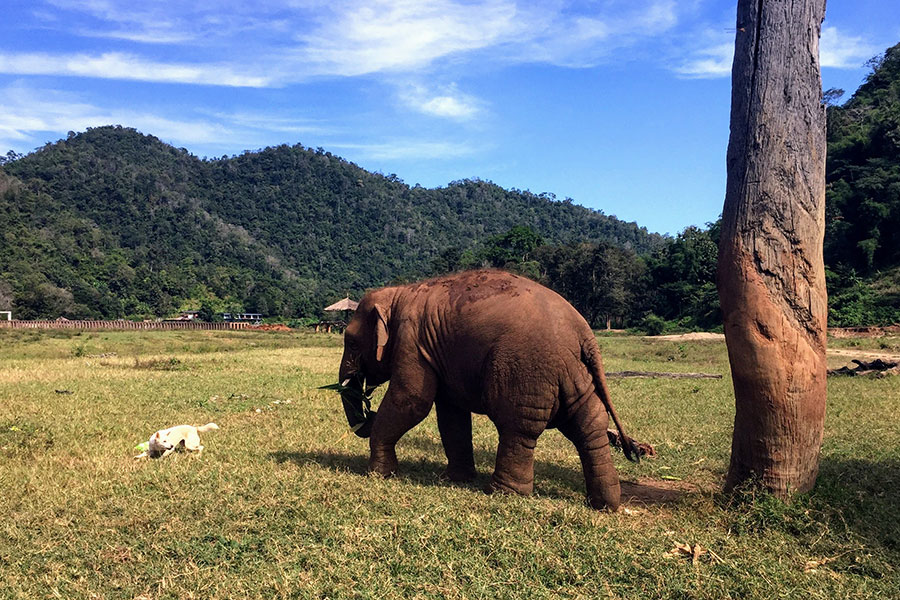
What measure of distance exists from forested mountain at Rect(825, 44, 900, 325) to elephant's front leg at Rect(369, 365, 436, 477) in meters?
43.0

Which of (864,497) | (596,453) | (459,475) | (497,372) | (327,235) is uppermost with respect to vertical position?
(327,235)

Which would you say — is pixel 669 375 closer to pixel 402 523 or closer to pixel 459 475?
pixel 459 475

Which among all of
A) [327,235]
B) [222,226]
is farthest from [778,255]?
[327,235]

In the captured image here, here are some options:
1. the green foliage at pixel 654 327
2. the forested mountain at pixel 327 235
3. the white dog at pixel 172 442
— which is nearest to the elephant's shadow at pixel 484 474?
the white dog at pixel 172 442

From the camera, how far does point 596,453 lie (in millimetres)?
7477

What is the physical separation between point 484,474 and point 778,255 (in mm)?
4568

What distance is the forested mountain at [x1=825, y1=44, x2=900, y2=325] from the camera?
45969 millimetres

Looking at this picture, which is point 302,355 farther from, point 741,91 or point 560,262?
point 560,262

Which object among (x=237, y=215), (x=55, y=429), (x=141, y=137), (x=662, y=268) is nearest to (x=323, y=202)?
(x=237, y=215)

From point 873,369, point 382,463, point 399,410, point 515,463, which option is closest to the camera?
point 515,463

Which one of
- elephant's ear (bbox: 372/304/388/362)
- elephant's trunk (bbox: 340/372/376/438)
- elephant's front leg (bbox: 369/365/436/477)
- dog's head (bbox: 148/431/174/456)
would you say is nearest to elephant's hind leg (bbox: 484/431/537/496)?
elephant's front leg (bbox: 369/365/436/477)

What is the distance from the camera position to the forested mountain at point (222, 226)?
269ft

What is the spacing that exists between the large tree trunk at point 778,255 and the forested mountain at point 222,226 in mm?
54646

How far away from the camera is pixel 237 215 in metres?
137
